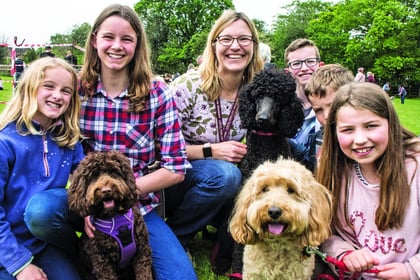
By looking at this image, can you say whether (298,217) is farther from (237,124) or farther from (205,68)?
(205,68)

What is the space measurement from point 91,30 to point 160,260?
76.8 inches

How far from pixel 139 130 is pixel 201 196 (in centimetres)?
85

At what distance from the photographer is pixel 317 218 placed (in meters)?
2.62

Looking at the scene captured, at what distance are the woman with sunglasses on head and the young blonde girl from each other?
1.08 meters

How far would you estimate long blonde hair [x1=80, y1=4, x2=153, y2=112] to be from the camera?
10.7ft

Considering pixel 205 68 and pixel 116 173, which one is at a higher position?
pixel 205 68

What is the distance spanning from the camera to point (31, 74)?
9.85 feet

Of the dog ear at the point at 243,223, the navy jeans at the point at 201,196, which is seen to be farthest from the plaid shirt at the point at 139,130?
the dog ear at the point at 243,223

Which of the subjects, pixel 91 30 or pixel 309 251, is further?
pixel 91 30

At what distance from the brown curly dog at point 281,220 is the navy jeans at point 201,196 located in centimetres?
75

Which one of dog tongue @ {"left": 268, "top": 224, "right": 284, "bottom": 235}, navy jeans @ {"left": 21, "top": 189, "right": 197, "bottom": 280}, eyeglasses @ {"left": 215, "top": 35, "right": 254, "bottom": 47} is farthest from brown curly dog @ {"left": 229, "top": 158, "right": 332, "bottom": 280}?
eyeglasses @ {"left": 215, "top": 35, "right": 254, "bottom": 47}

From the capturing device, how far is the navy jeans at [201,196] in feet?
11.8

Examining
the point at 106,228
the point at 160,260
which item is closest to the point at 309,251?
the point at 160,260

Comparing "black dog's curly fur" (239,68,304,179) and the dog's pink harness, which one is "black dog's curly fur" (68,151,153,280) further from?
"black dog's curly fur" (239,68,304,179)
